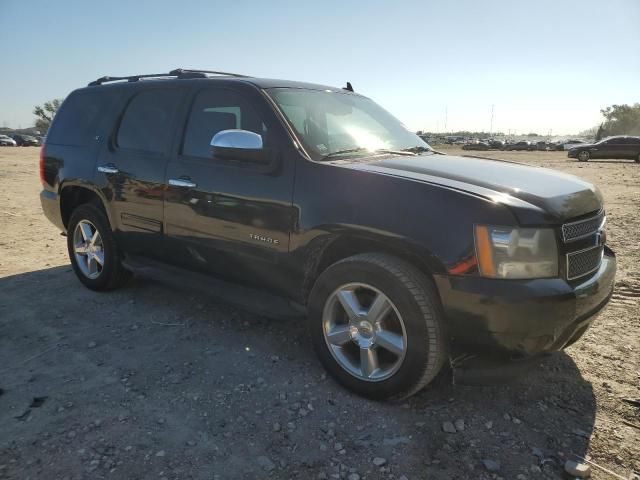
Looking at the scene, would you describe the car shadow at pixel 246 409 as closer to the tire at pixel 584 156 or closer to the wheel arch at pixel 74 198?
the wheel arch at pixel 74 198

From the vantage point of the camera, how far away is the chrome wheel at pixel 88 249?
4617 millimetres

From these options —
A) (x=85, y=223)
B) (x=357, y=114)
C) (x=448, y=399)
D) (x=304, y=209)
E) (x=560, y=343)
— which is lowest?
(x=448, y=399)

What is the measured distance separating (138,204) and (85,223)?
101 centimetres

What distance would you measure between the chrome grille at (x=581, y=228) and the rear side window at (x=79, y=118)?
158 inches

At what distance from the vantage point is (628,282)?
15.6 feet

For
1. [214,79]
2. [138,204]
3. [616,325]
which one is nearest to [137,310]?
[138,204]

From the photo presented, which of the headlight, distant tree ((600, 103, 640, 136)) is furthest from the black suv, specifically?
distant tree ((600, 103, 640, 136))

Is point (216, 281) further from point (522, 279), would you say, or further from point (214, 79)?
point (522, 279)


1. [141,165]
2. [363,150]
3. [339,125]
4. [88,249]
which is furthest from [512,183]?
[88,249]

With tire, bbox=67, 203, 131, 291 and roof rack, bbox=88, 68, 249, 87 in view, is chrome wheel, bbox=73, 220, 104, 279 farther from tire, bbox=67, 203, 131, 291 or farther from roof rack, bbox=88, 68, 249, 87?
roof rack, bbox=88, 68, 249, 87

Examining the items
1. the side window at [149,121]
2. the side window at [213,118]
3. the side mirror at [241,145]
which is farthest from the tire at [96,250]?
the side mirror at [241,145]

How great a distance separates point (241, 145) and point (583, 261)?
6.95 ft

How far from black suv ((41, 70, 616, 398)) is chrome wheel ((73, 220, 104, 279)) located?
209 millimetres

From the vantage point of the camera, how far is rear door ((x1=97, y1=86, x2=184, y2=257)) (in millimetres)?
3875
